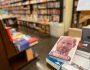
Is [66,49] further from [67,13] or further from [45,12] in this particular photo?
[45,12]

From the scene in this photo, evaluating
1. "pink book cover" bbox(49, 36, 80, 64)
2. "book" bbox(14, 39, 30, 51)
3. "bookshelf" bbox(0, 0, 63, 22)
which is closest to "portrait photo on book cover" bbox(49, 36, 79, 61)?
"pink book cover" bbox(49, 36, 80, 64)

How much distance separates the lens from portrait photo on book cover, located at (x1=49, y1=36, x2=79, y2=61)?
4.33 ft

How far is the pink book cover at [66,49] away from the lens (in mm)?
1309

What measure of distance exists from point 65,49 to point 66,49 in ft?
0.05

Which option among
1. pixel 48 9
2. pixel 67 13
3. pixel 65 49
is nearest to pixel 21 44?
pixel 65 49

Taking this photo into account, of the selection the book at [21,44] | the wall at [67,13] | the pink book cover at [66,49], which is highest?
the wall at [67,13]

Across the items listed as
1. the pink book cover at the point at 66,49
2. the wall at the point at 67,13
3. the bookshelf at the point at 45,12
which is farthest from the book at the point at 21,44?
the wall at the point at 67,13

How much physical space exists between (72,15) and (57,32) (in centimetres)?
87

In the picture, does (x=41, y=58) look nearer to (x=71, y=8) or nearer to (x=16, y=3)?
(x=71, y=8)

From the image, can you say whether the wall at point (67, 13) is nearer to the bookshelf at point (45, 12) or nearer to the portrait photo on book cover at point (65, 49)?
the bookshelf at point (45, 12)

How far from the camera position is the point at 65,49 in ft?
4.63

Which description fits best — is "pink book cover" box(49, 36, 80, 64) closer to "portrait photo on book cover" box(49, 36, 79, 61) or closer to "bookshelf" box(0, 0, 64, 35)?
"portrait photo on book cover" box(49, 36, 79, 61)

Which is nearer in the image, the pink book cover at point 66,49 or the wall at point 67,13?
the pink book cover at point 66,49

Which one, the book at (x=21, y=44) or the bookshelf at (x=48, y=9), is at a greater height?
the bookshelf at (x=48, y=9)
